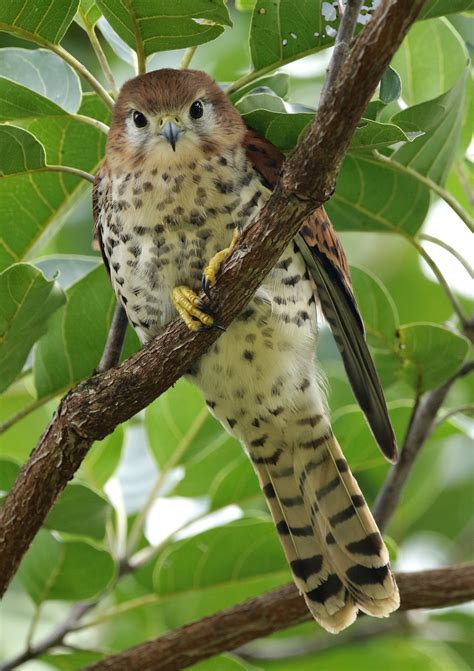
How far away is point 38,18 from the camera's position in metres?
2.69

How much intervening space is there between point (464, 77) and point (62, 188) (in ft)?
4.02

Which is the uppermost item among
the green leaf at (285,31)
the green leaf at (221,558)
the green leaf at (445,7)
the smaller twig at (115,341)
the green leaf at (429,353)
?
the green leaf at (445,7)

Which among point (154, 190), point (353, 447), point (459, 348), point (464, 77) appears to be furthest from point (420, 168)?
point (353, 447)

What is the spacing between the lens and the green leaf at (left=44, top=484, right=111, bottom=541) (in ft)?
9.65

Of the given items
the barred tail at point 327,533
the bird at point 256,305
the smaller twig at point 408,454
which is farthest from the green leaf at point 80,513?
the smaller twig at point 408,454

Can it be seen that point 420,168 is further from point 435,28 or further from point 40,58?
point 40,58

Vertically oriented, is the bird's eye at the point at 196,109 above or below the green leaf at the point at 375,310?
above

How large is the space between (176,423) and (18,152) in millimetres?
1188

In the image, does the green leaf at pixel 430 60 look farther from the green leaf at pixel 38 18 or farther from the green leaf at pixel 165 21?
the green leaf at pixel 38 18

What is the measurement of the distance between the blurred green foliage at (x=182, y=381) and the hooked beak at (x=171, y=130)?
19 cm

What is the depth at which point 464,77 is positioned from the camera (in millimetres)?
2799

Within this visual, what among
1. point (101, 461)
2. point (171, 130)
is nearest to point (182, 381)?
point (101, 461)

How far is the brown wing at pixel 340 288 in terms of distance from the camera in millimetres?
3027

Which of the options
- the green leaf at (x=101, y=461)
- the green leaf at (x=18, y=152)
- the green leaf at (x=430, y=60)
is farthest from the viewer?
the green leaf at (x=101, y=461)
